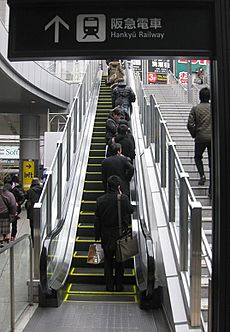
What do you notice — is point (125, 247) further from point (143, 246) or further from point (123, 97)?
point (123, 97)

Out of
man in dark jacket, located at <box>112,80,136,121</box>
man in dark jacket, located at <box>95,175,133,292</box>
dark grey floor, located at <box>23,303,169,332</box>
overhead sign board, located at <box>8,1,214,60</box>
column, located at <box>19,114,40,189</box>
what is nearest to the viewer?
overhead sign board, located at <box>8,1,214,60</box>

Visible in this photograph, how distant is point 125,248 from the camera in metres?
5.54

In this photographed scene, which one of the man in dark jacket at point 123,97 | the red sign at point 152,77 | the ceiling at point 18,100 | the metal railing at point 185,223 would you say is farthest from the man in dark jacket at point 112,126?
the red sign at point 152,77

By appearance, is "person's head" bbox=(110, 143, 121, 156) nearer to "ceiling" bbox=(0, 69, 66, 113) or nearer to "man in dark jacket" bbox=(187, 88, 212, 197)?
"man in dark jacket" bbox=(187, 88, 212, 197)

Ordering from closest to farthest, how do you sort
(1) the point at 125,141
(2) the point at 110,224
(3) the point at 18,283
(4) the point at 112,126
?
(3) the point at 18,283 < (2) the point at 110,224 < (1) the point at 125,141 < (4) the point at 112,126

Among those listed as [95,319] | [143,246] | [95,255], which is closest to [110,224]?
[95,255]

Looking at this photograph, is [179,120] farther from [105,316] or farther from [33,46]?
[33,46]

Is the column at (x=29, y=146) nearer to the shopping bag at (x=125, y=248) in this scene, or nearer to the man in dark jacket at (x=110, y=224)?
the man in dark jacket at (x=110, y=224)

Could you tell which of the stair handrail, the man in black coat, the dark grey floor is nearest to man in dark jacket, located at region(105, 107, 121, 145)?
the stair handrail

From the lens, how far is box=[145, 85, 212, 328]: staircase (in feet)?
15.6

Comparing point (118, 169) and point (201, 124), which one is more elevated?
point (201, 124)

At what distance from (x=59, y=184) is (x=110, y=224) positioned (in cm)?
195

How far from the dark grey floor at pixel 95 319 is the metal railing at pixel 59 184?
710 mm

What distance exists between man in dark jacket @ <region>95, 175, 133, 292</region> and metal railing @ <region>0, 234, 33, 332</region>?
0.94 meters
